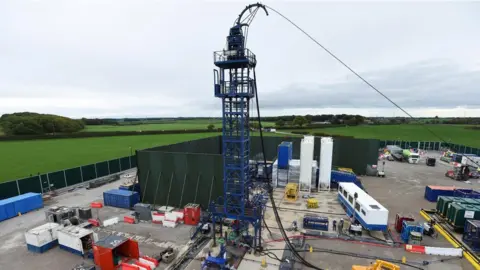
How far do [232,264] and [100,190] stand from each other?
2354 centimetres

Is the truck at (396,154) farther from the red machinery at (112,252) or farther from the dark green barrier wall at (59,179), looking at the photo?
the dark green barrier wall at (59,179)

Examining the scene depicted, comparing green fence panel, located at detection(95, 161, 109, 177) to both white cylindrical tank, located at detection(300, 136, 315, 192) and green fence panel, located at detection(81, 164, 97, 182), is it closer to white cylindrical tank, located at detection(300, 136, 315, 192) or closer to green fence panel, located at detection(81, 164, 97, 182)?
green fence panel, located at detection(81, 164, 97, 182)

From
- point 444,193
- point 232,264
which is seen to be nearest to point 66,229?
point 232,264

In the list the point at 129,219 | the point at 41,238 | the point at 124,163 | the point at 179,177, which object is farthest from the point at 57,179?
the point at 179,177

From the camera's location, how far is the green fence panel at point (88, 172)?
1266 inches

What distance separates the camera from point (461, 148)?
51938mm

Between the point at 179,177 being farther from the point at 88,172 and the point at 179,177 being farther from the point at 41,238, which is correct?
the point at 88,172

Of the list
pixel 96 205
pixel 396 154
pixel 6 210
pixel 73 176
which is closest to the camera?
pixel 6 210

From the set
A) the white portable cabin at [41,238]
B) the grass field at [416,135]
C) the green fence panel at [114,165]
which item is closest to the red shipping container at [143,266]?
the white portable cabin at [41,238]

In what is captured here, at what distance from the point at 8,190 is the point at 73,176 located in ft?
22.0

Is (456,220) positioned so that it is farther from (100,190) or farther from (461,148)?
(461,148)

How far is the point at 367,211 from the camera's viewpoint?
57.6 ft

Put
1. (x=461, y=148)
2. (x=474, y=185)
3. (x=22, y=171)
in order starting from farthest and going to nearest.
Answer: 1. (x=461, y=148)
2. (x=22, y=171)
3. (x=474, y=185)

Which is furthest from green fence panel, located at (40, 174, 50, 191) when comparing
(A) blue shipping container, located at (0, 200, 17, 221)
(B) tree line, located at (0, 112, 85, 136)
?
(B) tree line, located at (0, 112, 85, 136)
